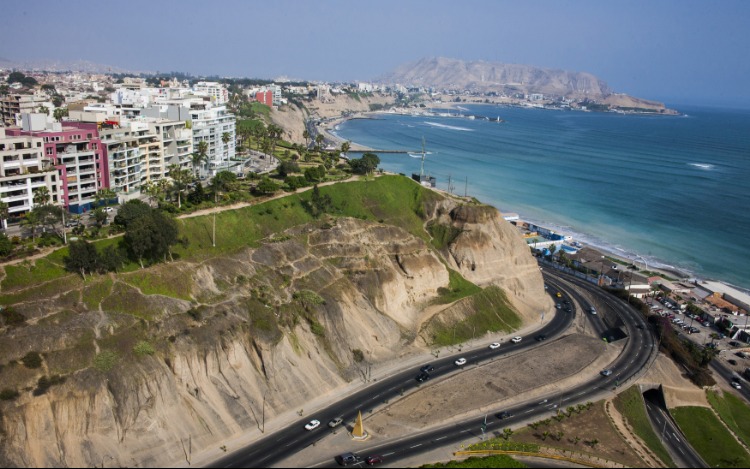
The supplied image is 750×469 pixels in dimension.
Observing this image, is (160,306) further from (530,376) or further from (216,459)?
(530,376)

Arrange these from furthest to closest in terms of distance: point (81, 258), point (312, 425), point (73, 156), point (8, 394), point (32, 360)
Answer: point (73, 156), point (81, 258), point (312, 425), point (32, 360), point (8, 394)

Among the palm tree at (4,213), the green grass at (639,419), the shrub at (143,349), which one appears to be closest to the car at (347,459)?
the shrub at (143,349)

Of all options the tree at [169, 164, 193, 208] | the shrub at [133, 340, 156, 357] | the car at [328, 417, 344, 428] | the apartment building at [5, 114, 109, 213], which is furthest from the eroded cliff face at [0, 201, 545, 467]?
the apartment building at [5, 114, 109, 213]

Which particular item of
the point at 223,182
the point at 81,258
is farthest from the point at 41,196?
the point at 223,182

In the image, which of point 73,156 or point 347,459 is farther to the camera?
point 73,156

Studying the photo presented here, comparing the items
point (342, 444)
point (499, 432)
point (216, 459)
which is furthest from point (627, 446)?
point (216, 459)

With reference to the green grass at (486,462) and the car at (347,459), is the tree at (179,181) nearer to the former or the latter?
the car at (347,459)

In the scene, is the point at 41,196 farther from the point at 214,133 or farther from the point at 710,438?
the point at 710,438
